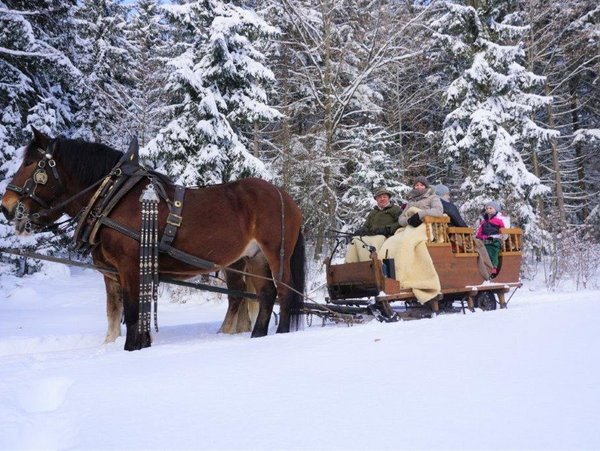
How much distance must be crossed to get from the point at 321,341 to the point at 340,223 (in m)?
12.0

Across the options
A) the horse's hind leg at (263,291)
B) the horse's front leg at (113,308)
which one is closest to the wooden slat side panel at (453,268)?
the horse's hind leg at (263,291)

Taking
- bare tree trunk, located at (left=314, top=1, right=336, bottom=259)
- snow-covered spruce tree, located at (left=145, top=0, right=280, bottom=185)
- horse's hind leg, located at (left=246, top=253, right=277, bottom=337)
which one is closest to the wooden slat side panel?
horse's hind leg, located at (left=246, top=253, right=277, bottom=337)

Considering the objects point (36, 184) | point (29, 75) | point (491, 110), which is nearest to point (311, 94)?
point (491, 110)

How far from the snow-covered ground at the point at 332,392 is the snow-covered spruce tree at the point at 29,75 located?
8.96 metres

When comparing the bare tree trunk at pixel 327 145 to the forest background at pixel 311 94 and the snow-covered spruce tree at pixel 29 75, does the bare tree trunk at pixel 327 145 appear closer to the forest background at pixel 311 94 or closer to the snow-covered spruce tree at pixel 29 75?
the forest background at pixel 311 94

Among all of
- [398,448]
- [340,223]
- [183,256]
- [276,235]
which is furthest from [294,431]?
[340,223]

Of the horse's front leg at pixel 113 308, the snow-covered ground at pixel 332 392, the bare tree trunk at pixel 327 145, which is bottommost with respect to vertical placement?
the snow-covered ground at pixel 332 392

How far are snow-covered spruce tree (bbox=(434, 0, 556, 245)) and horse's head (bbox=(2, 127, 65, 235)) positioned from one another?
39.0 ft

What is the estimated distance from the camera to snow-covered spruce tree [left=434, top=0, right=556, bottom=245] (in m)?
14.6

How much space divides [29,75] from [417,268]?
12433 millimetres

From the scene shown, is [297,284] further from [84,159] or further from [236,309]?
[84,159]

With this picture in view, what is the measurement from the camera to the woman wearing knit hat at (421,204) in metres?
6.15

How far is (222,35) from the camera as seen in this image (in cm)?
1139

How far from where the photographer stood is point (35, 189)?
4.79 meters
